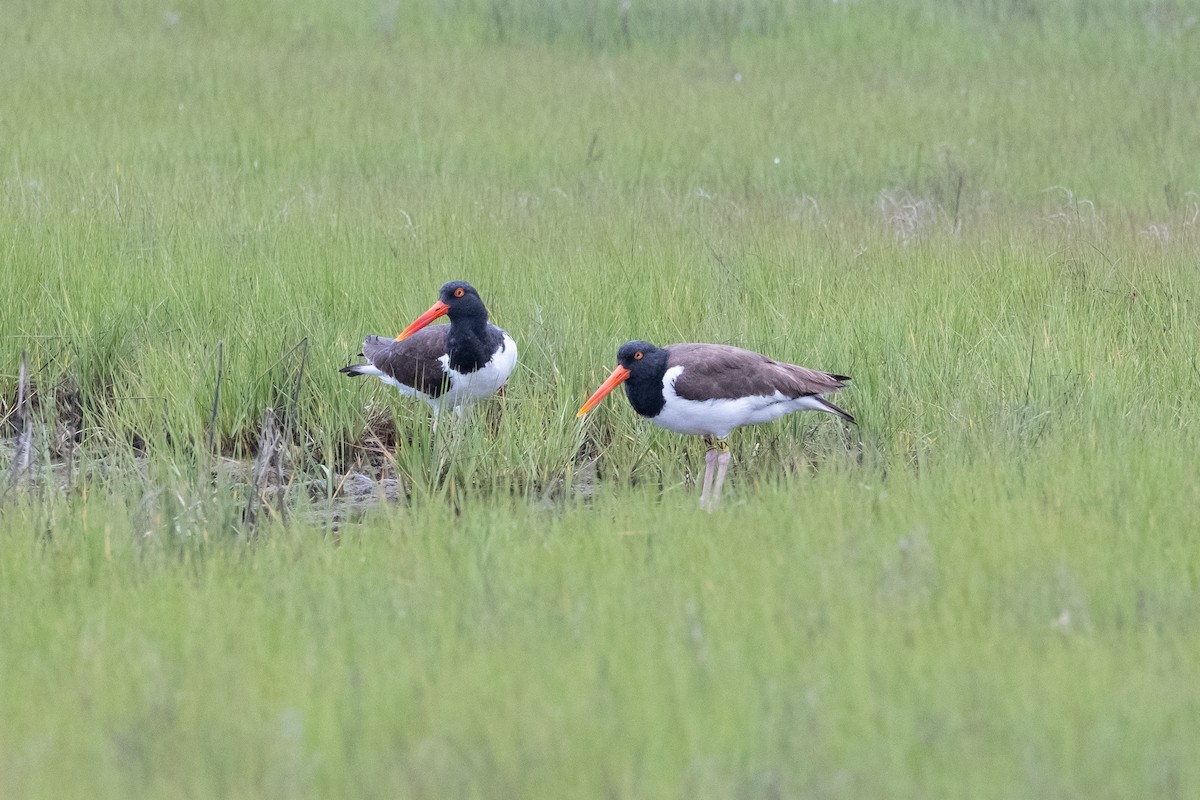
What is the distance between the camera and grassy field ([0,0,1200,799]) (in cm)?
294

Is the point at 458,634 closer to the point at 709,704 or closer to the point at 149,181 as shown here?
the point at 709,704

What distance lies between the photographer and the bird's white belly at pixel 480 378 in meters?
5.89

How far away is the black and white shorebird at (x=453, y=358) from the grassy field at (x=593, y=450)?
0.18 metres

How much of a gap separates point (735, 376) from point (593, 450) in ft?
3.50

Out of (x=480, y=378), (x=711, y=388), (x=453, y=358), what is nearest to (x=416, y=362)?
(x=453, y=358)

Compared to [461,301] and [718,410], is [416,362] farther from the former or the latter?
[718,410]

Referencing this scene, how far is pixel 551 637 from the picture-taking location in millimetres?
3447

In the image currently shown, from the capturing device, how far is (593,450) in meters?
6.16

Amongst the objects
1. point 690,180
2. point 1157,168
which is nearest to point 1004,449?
point 690,180

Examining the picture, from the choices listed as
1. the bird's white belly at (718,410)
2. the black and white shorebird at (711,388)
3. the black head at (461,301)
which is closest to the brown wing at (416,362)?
the black head at (461,301)

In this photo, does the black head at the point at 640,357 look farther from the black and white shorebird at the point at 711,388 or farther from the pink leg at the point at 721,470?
the pink leg at the point at 721,470

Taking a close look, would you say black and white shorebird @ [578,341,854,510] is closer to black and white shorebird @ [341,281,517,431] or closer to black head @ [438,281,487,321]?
black and white shorebird @ [341,281,517,431]

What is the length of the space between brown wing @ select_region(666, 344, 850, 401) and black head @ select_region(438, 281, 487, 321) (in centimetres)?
98

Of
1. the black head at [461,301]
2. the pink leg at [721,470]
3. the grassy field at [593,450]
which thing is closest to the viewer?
the grassy field at [593,450]
